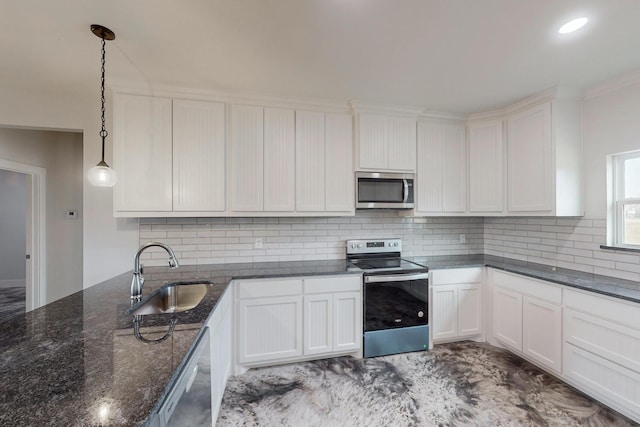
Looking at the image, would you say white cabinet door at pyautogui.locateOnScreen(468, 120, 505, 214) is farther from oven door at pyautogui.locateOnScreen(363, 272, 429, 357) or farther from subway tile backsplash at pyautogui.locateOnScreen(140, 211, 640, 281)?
Answer: oven door at pyautogui.locateOnScreen(363, 272, 429, 357)

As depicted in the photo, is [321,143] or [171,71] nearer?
[171,71]

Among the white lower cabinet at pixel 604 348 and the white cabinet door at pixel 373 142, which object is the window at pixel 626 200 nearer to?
the white lower cabinet at pixel 604 348

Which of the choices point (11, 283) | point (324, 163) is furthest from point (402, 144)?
point (11, 283)

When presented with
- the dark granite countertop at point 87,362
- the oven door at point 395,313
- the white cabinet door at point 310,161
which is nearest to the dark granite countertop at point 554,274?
the oven door at point 395,313

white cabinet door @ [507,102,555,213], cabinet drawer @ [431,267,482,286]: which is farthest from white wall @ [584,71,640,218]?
cabinet drawer @ [431,267,482,286]

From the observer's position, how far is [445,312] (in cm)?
284

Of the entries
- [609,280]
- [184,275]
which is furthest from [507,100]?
[184,275]

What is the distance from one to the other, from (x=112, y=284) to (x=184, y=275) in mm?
498

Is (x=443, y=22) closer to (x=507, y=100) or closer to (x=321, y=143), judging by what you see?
(x=321, y=143)

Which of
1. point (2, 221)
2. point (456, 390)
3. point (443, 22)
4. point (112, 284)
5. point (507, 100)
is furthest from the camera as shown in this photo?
point (2, 221)

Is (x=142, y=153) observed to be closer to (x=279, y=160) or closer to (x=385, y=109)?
(x=279, y=160)

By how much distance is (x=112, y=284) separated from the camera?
6.71 ft

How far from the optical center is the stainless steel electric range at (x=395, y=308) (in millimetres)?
2619

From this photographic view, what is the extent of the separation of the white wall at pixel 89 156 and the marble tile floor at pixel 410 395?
1.68m
